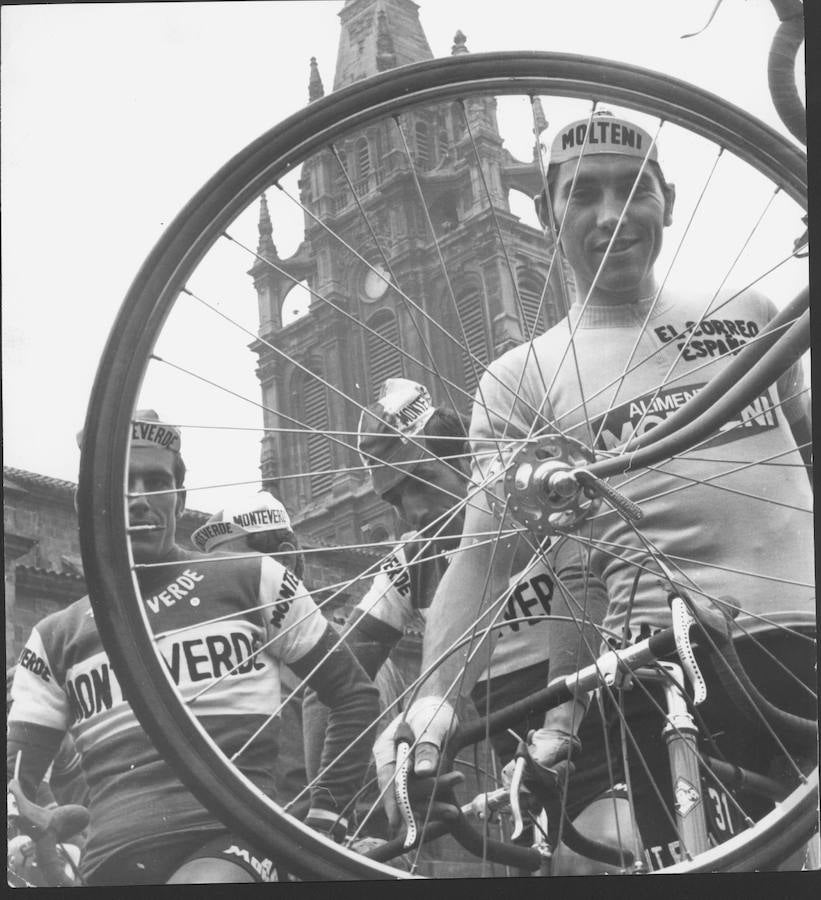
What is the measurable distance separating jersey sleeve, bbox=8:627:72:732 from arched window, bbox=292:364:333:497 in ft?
3.17

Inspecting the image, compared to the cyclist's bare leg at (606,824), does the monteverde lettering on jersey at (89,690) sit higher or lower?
higher

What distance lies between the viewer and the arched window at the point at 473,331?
4.83 metres

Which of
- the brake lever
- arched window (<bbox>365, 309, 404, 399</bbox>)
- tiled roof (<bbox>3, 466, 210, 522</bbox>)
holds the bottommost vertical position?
the brake lever

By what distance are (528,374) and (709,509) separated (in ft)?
2.21

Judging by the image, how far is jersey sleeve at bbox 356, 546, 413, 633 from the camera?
4.72m

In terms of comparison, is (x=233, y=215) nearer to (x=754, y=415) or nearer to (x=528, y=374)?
Answer: (x=528, y=374)

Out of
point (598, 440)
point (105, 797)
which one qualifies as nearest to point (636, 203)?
point (598, 440)

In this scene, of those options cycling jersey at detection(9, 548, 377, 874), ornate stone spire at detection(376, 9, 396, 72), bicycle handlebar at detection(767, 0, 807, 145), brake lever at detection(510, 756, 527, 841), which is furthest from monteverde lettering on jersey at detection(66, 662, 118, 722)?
bicycle handlebar at detection(767, 0, 807, 145)

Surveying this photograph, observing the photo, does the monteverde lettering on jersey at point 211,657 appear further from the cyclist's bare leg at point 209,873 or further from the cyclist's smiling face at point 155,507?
the cyclist's bare leg at point 209,873

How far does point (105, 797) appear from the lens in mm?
4758

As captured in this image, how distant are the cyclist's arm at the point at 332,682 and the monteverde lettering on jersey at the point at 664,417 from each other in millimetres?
975

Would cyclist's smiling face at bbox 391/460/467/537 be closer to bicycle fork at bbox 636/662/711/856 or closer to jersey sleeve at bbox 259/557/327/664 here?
jersey sleeve at bbox 259/557/327/664

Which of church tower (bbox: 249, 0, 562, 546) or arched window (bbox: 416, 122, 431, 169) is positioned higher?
arched window (bbox: 416, 122, 431, 169)

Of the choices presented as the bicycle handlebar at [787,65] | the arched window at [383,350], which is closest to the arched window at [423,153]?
the arched window at [383,350]
